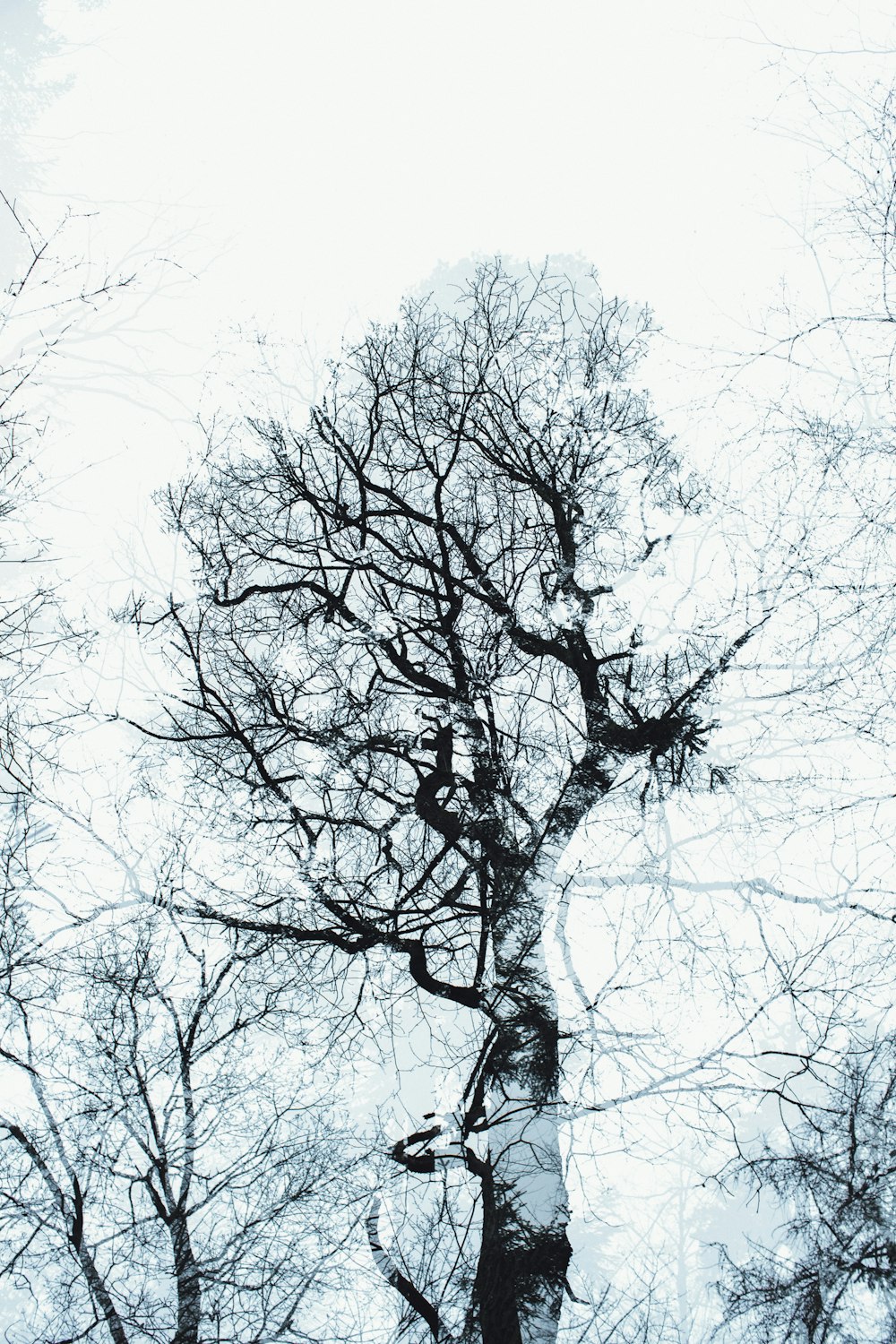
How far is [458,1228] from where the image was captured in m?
3.10

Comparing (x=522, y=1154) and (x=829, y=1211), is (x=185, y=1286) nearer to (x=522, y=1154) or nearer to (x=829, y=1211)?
(x=522, y=1154)

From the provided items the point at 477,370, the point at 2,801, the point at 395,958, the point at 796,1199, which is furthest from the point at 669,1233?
the point at 477,370

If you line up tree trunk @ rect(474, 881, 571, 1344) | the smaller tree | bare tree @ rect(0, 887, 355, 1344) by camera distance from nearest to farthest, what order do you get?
the smaller tree < tree trunk @ rect(474, 881, 571, 1344) < bare tree @ rect(0, 887, 355, 1344)

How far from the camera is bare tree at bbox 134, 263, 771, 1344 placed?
145 inches

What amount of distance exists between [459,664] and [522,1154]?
2.46 meters

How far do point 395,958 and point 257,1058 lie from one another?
89 cm

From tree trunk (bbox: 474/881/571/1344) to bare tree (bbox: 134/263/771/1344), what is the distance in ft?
0.05

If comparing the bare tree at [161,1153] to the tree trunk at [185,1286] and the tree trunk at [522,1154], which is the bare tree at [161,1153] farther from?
the tree trunk at [522,1154]

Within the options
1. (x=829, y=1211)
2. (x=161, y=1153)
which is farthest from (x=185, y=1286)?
(x=829, y=1211)

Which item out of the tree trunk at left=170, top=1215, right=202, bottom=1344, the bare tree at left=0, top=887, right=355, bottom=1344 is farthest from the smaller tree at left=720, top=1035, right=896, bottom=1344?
the tree trunk at left=170, top=1215, right=202, bottom=1344

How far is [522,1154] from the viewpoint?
318 cm

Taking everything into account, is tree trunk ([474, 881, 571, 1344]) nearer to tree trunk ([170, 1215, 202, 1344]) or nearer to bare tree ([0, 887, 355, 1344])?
bare tree ([0, 887, 355, 1344])

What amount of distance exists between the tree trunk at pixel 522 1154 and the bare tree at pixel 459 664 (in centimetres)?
1

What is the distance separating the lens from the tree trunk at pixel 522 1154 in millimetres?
2910
